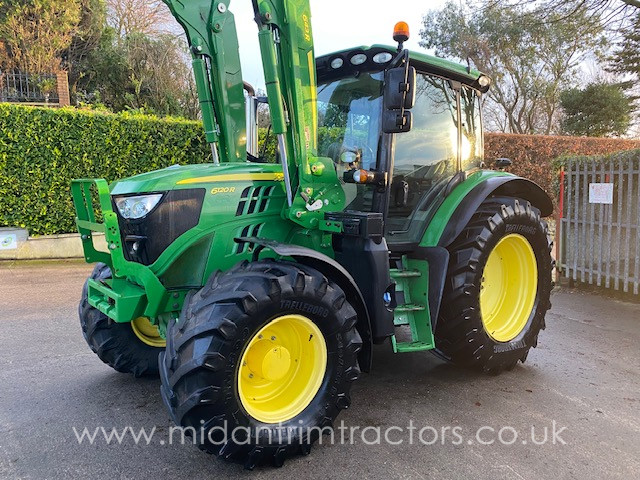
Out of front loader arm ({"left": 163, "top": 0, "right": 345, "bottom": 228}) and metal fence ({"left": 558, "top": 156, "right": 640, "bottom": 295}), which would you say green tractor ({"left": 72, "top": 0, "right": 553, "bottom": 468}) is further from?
metal fence ({"left": 558, "top": 156, "right": 640, "bottom": 295})

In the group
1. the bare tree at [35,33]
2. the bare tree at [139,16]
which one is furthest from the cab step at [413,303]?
the bare tree at [139,16]

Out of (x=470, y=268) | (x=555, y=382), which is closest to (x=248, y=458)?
(x=470, y=268)

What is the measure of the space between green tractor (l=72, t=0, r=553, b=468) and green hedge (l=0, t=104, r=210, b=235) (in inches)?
213

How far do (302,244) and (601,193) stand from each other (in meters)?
4.91

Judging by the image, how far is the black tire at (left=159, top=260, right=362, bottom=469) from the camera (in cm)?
236

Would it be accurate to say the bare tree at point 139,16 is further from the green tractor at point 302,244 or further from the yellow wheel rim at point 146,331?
the yellow wheel rim at point 146,331

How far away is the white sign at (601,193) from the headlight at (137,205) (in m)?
5.74

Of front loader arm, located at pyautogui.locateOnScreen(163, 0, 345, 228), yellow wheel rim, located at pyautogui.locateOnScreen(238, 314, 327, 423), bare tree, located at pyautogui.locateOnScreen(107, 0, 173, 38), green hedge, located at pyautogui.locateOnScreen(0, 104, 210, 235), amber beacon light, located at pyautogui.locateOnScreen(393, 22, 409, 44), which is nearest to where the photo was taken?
yellow wheel rim, located at pyautogui.locateOnScreen(238, 314, 327, 423)

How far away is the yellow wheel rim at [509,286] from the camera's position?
4094mm

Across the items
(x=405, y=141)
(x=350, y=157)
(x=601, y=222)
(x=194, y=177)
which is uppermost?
(x=405, y=141)

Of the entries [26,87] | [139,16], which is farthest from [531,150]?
[139,16]

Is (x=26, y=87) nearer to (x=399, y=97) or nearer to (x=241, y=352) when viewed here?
(x=399, y=97)

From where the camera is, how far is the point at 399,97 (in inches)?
111

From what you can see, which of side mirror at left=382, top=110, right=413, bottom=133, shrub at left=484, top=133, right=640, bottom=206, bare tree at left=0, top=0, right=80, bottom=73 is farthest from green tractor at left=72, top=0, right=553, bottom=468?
bare tree at left=0, top=0, right=80, bottom=73
